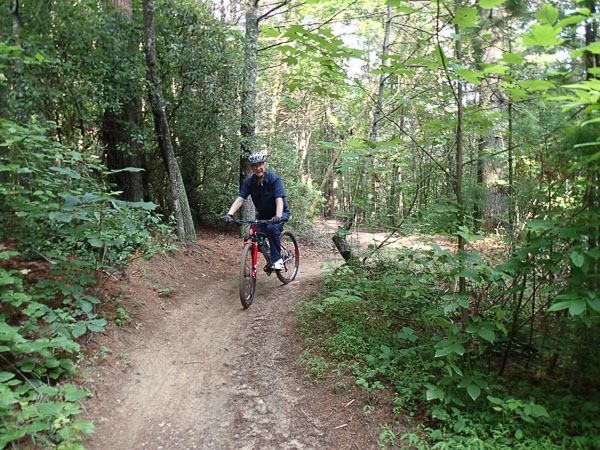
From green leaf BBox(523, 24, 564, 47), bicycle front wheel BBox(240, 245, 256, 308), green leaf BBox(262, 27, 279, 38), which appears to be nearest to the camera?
green leaf BBox(523, 24, 564, 47)

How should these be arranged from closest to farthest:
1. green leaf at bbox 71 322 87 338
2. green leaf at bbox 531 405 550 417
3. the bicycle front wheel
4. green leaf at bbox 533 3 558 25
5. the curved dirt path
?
green leaf at bbox 533 3 558 25 → green leaf at bbox 531 405 550 417 → the curved dirt path → green leaf at bbox 71 322 87 338 → the bicycle front wheel

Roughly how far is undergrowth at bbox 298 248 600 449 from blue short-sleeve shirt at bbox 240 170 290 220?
234 centimetres

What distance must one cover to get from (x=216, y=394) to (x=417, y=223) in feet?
10.5

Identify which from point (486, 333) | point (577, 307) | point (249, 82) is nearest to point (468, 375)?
point (486, 333)

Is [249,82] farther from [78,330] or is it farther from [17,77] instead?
[78,330]

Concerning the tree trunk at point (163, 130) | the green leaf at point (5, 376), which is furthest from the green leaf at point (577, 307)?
the tree trunk at point (163, 130)

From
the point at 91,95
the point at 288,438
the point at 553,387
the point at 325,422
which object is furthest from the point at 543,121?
the point at 91,95

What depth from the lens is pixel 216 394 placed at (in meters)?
3.80

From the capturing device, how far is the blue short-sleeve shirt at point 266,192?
615cm

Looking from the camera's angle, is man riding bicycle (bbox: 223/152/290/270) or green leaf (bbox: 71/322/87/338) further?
man riding bicycle (bbox: 223/152/290/270)

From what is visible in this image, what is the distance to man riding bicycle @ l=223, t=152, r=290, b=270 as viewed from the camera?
603 cm

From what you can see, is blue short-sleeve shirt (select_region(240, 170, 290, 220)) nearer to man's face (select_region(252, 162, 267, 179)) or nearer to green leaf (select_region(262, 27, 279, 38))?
man's face (select_region(252, 162, 267, 179))

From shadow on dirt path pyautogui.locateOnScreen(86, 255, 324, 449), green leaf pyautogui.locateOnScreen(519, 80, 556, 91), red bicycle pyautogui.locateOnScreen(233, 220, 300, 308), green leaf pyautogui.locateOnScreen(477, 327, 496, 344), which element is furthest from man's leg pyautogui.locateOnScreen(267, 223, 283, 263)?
green leaf pyautogui.locateOnScreen(519, 80, 556, 91)

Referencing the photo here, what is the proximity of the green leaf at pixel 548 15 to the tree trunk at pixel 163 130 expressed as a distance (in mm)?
6744
